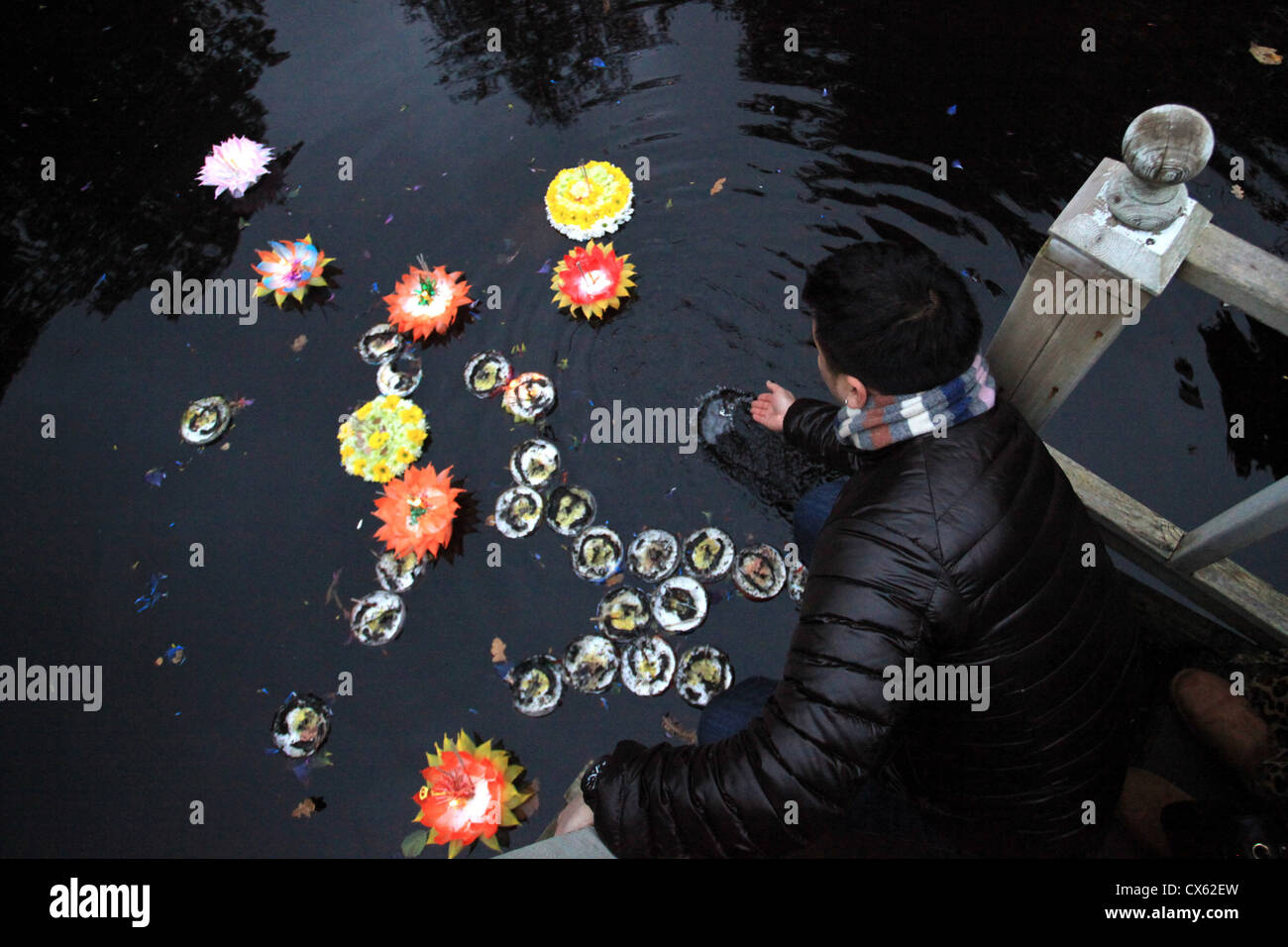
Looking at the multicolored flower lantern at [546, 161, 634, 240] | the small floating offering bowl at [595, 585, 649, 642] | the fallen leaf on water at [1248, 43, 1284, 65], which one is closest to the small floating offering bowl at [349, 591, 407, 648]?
the small floating offering bowl at [595, 585, 649, 642]

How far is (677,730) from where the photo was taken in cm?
255

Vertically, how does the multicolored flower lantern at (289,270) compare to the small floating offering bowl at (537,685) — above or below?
above

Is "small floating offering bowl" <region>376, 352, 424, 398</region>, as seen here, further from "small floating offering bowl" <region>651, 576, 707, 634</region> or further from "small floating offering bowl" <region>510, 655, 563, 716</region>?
"small floating offering bowl" <region>651, 576, 707, 634</region>

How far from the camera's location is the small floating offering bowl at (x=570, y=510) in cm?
292

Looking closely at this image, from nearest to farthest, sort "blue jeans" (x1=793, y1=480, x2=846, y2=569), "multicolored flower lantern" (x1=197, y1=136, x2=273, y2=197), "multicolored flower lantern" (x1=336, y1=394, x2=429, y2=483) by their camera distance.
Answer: "blue jeans" (x1=793, y1=480, x2=846, y2=569)
"multicolored flower lantern" (x1=336, y1=394, x2=429, y2=483)
"multicolored flower lantern" (x1=197, y1=136, x2=273, y2=197)

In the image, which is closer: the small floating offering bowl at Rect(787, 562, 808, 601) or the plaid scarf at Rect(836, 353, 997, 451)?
the plaid scarf at Rect(836, 353, 997, 451)

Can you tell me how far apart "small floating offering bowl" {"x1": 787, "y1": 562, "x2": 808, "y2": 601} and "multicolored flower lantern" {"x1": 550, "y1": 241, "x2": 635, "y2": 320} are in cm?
149

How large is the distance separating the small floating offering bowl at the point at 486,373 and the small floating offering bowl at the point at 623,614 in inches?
44.6

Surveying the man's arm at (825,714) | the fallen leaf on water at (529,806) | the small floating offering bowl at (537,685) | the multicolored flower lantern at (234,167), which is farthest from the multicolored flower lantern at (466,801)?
the multicolored flower lantern at (234,167)

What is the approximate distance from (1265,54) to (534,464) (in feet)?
14.2

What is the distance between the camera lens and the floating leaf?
8.02 ft

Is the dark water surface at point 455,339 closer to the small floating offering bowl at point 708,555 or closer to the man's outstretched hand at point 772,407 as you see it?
the small floating offering bowl at point 708,555

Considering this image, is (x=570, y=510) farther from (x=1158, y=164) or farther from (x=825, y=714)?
(x=1158, y=164)
